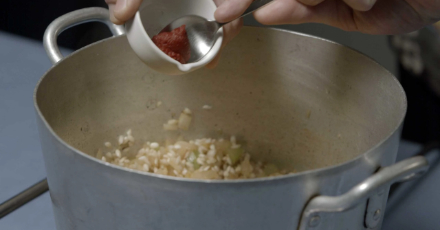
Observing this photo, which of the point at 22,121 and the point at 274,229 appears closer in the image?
the point at 274,229

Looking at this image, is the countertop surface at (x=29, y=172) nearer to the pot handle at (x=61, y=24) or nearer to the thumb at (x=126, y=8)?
the pot handle at (x=61, y=24)

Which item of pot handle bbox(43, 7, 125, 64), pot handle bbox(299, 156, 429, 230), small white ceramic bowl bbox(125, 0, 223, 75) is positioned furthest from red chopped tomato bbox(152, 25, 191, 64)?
pot handle bbox(299, 156, 429, 230)

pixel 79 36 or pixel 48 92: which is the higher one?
pixel 48 92

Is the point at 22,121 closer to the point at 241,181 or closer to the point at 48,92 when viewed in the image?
the point at 48,92

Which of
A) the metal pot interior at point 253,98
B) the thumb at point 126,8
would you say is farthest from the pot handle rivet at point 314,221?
the thumb at point 126,8

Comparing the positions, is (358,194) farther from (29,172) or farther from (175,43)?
(29,172)

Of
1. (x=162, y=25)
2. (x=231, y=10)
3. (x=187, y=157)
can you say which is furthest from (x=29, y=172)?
(x=231, y=10)

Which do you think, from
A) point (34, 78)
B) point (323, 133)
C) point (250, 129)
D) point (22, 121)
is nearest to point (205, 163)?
point (250, 129)
